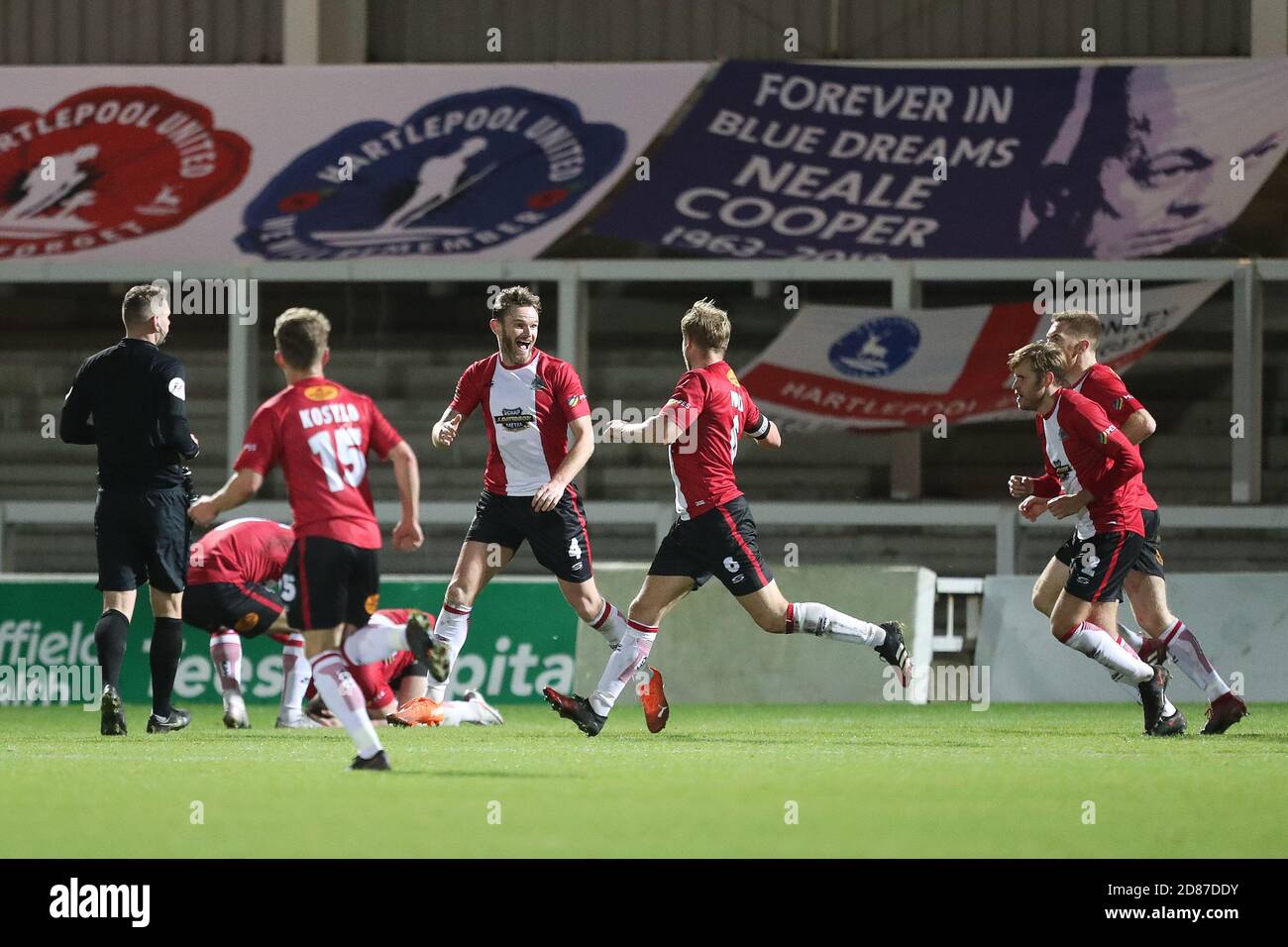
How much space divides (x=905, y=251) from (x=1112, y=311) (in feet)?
5.79

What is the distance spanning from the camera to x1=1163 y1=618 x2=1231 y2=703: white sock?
10.1m

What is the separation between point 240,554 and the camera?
11297mm

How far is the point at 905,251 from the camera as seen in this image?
1695cm

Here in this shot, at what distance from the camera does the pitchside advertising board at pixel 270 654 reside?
13250mm

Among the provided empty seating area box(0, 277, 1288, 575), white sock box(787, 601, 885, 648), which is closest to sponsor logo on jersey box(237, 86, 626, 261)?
empty seating area box(0, 277, 1288, 575)

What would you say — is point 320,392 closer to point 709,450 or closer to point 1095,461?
point 709,450

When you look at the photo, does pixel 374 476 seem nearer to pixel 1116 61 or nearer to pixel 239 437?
pixel 239 437

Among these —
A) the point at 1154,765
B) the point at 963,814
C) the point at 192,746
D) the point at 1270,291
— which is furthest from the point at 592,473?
the point at 963,814

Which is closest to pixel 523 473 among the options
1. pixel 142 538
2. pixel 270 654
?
pixel 142 538

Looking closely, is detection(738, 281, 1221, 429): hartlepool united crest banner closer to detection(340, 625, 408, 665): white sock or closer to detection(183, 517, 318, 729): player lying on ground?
detection(183, 517, 318, 729): player lying on ground

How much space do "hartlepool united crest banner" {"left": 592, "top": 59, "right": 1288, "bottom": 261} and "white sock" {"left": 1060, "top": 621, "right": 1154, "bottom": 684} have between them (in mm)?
7653

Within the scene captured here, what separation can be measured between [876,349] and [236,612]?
7346mm

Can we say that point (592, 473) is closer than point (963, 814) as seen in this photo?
No
